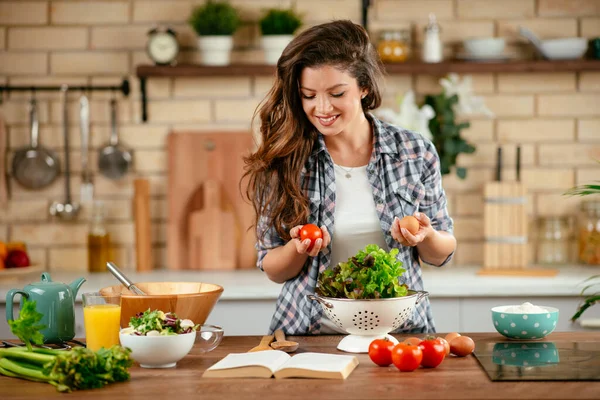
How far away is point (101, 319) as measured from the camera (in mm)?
1979

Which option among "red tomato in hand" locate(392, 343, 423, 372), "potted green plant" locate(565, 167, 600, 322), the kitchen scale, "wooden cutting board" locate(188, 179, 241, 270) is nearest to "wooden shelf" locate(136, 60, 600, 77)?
"wooden cutting board" locate(188, 179, 241, 270)

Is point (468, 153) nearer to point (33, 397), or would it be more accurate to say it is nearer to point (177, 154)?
point (177, 154)

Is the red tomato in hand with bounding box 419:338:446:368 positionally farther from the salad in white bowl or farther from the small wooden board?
the small wooden board

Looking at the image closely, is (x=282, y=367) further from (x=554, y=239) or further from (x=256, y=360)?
(x=554, y=239)

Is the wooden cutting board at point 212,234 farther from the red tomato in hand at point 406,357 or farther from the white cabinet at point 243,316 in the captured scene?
the red tomato in hand at point 406,357

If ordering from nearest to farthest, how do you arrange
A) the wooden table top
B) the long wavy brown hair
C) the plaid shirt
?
the wooden table top → the long wavy brown hair → the plaid shirt

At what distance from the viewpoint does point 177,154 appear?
393 cm

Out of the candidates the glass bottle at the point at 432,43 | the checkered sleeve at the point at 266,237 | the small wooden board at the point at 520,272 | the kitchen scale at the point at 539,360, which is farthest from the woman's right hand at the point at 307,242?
the glass bottle at the point at 432,43

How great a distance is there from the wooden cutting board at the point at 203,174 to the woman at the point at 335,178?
1.41 metres

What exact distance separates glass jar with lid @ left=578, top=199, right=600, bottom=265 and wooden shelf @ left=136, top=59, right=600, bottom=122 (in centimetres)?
63

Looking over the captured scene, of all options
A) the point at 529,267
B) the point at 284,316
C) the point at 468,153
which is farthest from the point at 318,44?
the point at 529,267

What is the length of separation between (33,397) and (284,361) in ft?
1.79

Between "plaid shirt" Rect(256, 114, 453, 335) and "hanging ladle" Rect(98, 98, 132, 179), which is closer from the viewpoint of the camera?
"plaid shirt" Rect(256, 114, 453, 335)

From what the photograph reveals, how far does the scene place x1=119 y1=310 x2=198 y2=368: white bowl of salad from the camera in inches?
74.6
